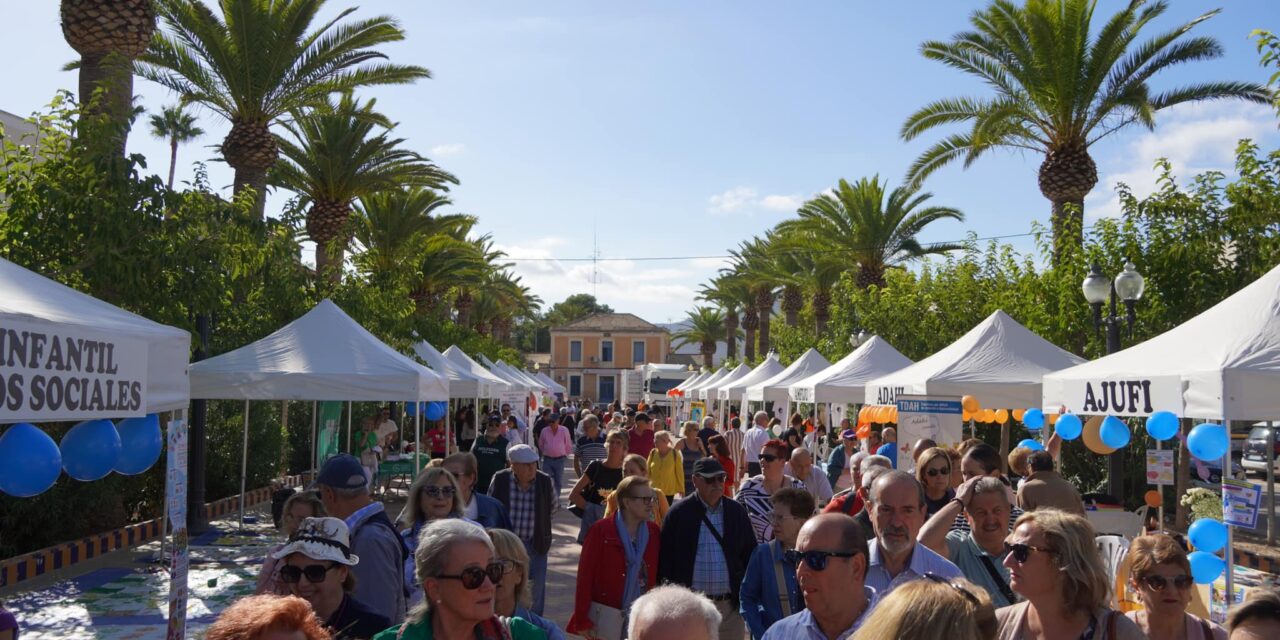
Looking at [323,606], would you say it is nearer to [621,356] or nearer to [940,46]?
[940,46]

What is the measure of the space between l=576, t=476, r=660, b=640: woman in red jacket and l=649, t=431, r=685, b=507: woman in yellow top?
16.0 feet

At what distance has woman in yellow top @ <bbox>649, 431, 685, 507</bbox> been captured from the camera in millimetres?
11445

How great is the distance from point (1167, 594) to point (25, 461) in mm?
5232

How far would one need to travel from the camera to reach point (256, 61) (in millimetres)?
18453

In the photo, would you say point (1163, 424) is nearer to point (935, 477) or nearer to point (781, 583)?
point (935, 477)

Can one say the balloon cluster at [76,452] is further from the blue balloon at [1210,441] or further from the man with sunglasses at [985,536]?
the blue balloon at [1210,441]

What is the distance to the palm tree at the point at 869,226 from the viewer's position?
3272 centimetres

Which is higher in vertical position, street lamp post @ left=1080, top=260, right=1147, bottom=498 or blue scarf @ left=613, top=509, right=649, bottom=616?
street lamp post @ left=1080, top=260, right=1147, bottom=498

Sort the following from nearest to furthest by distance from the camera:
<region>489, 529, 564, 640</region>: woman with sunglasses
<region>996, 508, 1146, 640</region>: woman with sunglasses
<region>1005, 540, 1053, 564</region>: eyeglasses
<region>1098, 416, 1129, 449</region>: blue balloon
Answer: <region>996, 508, 1146, 640</region>: woman with sunglasses < <region>1005, 540, 1053, 564</region>: eyeglasses < <region>489, 529, 564, 640</region>: woman with sunglasses < <region>1098, 416, 1129, 449</region>: blue balloon

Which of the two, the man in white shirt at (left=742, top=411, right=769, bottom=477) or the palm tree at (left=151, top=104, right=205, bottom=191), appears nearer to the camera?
the man in white shirt at (left=742, top=411, right=769, bottom=477)

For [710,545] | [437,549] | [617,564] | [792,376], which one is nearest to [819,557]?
[437,549]

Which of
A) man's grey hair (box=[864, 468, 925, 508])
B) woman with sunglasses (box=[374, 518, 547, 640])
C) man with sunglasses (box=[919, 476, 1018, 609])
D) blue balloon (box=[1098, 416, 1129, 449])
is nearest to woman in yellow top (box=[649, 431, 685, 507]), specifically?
blue balloon (box=[1098, 416, 1129, 449])

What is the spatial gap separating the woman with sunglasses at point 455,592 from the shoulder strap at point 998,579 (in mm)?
2596

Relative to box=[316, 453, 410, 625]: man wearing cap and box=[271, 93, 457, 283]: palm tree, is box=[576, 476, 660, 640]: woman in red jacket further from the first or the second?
box=[271, 93, 457, 283]: palm tree
